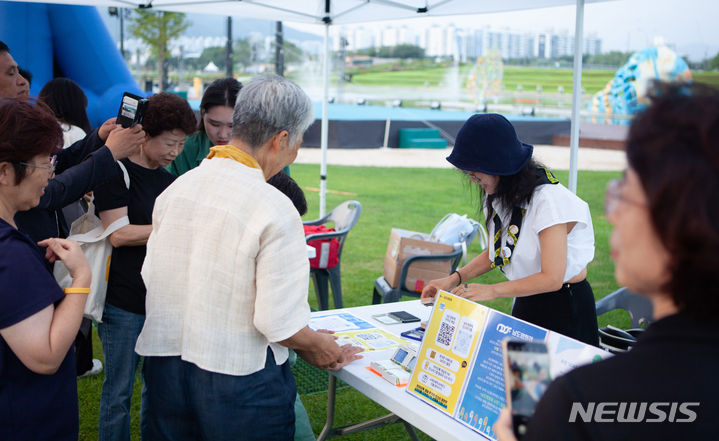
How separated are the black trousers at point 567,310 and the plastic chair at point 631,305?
931mm

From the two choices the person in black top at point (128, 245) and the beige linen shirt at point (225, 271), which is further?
the person in black top at point (128, 245)

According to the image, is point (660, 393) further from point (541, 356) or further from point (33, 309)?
point (33, 309)

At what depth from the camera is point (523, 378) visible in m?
0.84

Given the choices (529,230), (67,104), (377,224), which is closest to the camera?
(529,230)

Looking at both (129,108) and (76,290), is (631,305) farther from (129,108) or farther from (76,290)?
(76,290)

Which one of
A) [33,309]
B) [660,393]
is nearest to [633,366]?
[660,393]

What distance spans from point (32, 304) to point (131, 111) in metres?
1.06

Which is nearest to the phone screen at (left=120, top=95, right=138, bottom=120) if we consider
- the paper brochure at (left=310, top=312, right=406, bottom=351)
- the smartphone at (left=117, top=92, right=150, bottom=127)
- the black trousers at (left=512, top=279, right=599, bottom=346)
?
the smartphone at (left=117, top=92, right=150, bottom=127)

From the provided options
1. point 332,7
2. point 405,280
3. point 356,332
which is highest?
point 332,7

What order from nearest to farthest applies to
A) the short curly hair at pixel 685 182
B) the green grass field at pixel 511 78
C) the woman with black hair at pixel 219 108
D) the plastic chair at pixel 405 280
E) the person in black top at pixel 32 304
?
the short curly hair at pixel 685 182, the person in black top at pixel 32 304, the woman with black hair at pixel 219 108, the plastic chair at pixel 405 280, the green grass field at pixel 511 78

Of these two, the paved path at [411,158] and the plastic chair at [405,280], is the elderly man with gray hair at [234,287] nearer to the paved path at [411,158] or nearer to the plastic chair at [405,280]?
the plastic chair at [405,280]

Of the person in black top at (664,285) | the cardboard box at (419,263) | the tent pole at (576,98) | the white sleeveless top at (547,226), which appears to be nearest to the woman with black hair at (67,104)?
the cardboard box at (419,263)

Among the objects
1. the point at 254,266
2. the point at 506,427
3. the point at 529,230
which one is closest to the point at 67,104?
the point at 254,266

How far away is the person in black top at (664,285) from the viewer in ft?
2.19
